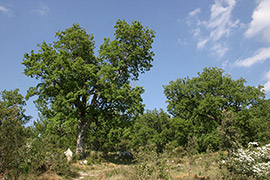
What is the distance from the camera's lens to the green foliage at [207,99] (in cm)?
2980

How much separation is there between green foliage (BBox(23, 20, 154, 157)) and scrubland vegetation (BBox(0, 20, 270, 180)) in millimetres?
110

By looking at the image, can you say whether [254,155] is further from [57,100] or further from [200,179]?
[57,100]

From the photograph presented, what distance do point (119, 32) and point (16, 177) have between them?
18.7 m

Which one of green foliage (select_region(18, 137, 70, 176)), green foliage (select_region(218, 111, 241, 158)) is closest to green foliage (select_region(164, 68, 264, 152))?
green foliage (select_region(218, 111, 241, 158))

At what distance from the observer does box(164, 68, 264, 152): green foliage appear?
29797mm

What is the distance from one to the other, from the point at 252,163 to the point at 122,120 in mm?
13872

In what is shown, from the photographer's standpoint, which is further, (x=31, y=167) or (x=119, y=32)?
(x=119, y=32)

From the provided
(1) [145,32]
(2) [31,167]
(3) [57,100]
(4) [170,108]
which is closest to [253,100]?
(4) [170,108]

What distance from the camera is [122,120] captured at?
21328 mm

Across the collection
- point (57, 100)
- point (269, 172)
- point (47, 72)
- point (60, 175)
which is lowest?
point (60, 175)

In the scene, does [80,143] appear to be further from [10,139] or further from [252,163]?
[252,163]

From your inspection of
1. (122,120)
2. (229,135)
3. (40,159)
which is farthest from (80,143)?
(229,135)

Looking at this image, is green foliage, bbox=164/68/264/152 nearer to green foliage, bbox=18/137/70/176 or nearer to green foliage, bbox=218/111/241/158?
green foliage, bbox=218/111/241/158

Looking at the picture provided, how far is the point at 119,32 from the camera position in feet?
77.3
